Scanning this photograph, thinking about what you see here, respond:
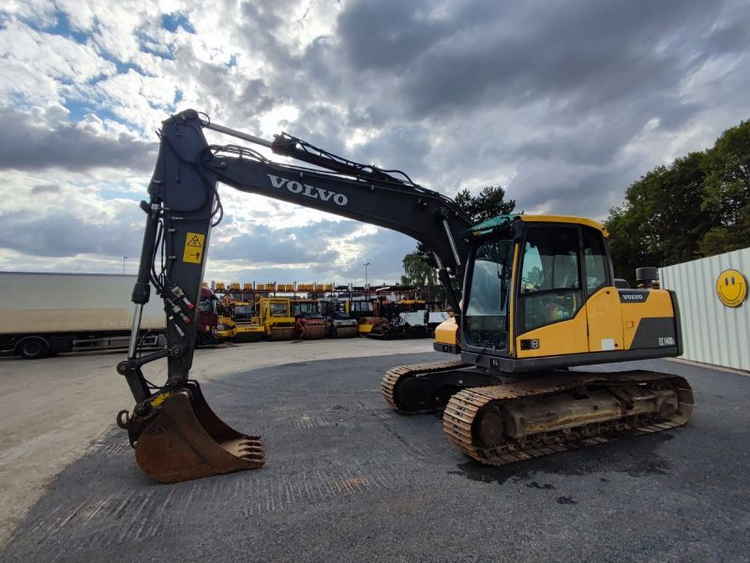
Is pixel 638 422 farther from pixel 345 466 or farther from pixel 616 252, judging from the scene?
pixel 616 252

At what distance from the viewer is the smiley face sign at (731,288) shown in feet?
31.3

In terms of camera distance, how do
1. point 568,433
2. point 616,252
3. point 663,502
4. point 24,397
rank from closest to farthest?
point 663,502
point 568,433
point 24,397
point 616,252

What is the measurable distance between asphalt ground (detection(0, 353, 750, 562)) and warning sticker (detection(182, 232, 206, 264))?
2.45 metres

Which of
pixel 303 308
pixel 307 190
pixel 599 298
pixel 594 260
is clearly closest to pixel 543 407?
pixel 599 298

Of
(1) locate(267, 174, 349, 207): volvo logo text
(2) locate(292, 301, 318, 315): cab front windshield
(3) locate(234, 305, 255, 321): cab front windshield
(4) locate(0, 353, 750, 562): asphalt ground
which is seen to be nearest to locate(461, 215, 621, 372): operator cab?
(4) locate(0, 353, 750, 562): asphalt ground

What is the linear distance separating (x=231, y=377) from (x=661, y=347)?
9349mm

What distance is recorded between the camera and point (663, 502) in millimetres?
3691

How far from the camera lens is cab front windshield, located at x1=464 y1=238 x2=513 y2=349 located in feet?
16.7

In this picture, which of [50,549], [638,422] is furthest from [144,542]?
[638,422]

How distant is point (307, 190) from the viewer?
5.62 metres

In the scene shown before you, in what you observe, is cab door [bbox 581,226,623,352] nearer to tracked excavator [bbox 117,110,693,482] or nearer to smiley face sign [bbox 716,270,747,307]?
tracked excavator [bbox 117,110,693,482]

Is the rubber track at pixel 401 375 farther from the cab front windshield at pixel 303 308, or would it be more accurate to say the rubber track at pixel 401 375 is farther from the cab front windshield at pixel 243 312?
the cab front windshield at pixel 243 312

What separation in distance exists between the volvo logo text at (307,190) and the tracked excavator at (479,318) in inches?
0.5

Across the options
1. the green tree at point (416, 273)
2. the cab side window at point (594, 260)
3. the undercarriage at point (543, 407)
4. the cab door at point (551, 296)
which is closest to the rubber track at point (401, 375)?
the undercarriage at point (543, 407)
